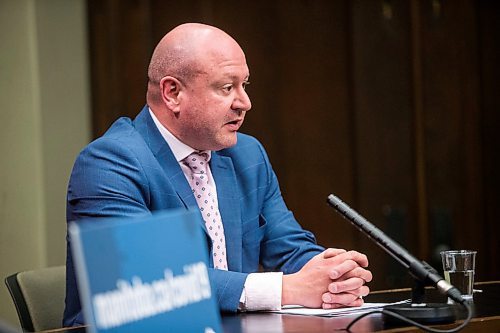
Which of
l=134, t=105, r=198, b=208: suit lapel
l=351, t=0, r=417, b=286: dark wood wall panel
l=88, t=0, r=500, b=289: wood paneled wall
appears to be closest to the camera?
l=134, t=105, r=198, b=208: suit lapel

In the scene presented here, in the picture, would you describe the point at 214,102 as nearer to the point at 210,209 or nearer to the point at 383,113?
the point at 210,209

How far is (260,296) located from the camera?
2.38 meters

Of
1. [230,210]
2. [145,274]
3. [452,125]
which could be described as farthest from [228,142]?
[452,125]

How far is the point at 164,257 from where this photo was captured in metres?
1.50

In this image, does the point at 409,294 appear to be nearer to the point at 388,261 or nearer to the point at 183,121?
the point at 183,121

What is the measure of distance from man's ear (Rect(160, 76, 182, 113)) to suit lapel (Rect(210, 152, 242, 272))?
20 centimetres

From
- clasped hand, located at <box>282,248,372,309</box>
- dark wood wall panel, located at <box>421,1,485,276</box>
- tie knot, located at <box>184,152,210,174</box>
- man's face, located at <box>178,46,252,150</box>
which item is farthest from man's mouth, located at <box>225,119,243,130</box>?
dark wood wall panel, located at <box>421,1,485,276</box>

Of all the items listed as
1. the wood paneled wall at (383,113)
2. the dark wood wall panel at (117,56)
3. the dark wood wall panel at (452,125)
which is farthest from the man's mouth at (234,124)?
the dark wood wall panel at (452,125)

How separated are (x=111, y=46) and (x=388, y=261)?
169 centimetres

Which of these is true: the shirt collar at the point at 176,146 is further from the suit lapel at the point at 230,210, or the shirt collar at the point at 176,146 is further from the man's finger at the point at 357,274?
the man's finger at the point at 357,274

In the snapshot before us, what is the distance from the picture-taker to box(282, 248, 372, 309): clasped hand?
7.90 feet

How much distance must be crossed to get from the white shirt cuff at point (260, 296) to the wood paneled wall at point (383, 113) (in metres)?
2.24

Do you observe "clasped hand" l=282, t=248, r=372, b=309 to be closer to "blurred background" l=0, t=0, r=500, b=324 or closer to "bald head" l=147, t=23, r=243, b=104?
"bald head" l=147, t=23, r=243, b=104

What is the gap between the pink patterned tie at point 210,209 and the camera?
110 inches
